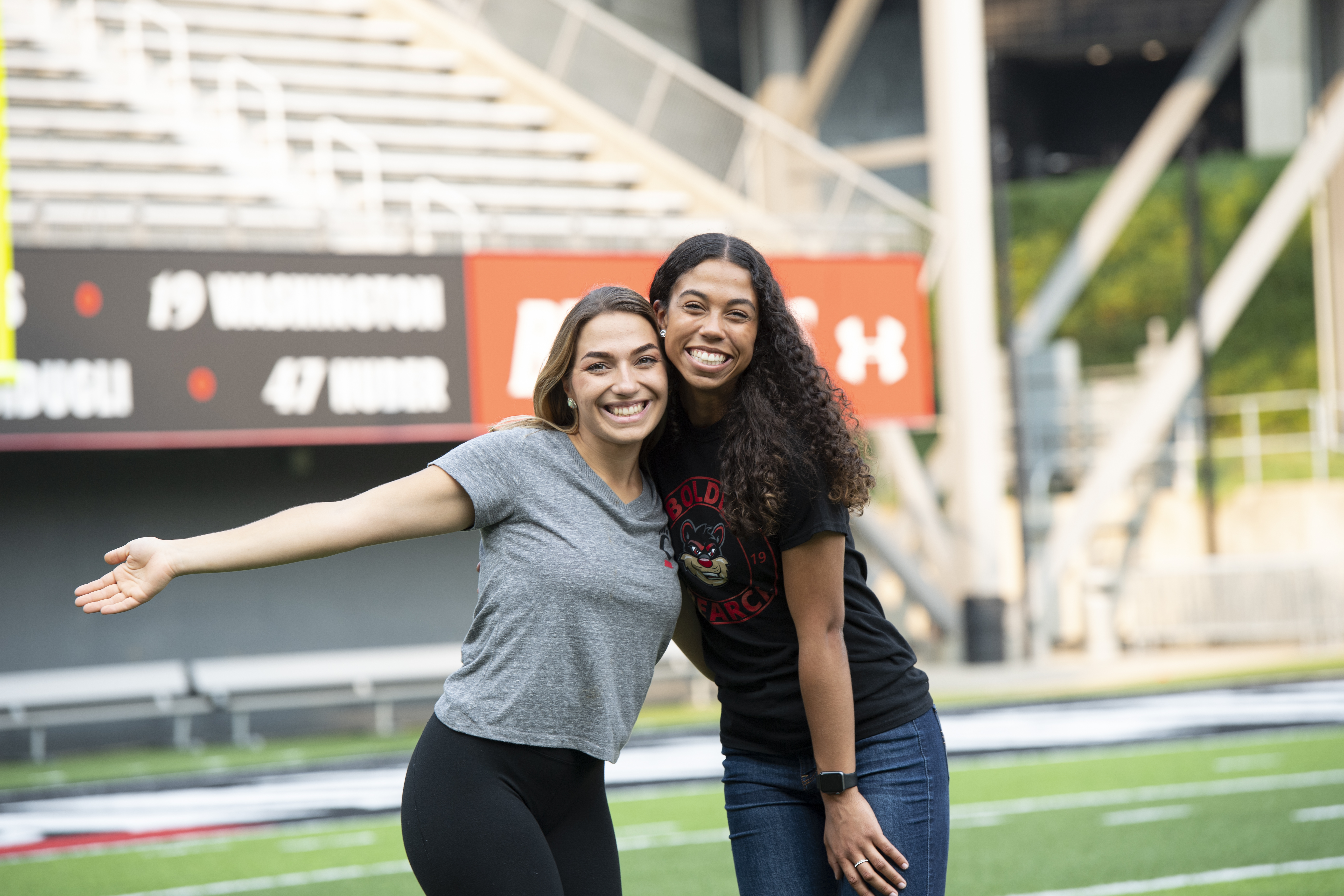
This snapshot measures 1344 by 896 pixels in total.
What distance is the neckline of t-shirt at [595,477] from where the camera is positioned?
2732 millimetres

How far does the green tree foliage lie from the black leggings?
2614cm

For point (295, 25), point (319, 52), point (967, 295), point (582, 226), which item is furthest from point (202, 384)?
point (967, 295)

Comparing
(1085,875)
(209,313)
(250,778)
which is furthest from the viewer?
(209,313)

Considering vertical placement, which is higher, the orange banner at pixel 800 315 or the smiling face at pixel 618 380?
the orange banner at pixel 800 315

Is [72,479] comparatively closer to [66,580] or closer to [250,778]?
[66,580]

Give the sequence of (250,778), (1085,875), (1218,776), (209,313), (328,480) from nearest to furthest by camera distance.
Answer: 1. (1085,875)
2. (1218,776)
3. (250,778)
4. (209,313)
5. (328,480)

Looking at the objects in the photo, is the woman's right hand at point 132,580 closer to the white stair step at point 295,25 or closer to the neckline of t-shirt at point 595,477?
the neckline of t-shirt at point 595,477

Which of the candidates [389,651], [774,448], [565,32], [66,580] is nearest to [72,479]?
[66,580]

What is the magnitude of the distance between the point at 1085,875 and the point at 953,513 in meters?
9.41

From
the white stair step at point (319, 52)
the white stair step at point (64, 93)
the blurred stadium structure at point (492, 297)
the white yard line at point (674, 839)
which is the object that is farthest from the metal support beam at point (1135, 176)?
the white yard line at point (674, 839)

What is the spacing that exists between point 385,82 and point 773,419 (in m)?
14.6

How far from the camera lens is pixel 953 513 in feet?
51.1

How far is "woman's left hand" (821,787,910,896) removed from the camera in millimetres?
2676

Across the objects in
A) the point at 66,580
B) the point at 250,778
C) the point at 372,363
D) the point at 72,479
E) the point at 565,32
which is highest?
the point at 565,32
